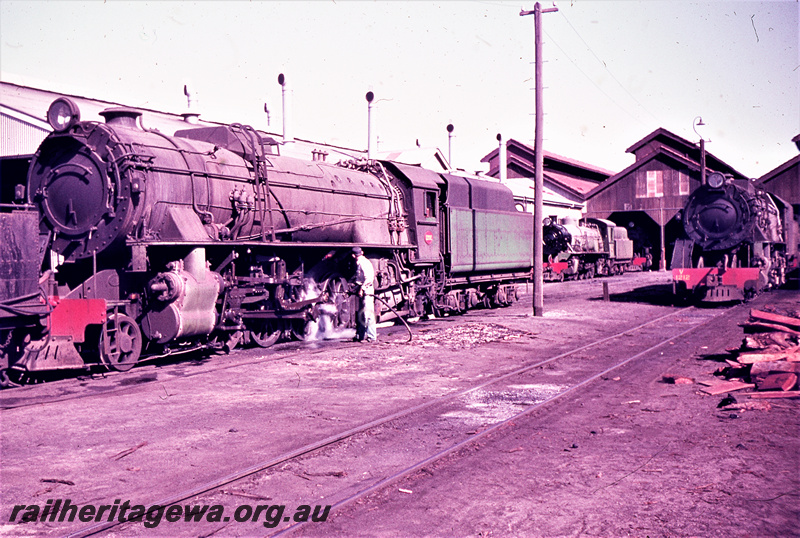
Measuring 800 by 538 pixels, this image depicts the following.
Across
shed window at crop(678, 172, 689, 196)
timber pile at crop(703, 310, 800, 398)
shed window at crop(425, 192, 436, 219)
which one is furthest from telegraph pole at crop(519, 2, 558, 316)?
shed window at crop(678, 172, 689, 196)

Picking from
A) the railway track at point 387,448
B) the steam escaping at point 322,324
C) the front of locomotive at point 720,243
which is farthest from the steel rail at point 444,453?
the front of locomotive at point 720,243

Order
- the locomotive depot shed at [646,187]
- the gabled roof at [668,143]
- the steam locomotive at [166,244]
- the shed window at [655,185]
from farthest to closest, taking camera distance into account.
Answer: the gabled roof at [668,143]
the shed window at [655,185]
the locomotive depot shed at [646,187]
the steam locomotive at [166,244]

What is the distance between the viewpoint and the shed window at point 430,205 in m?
17.1

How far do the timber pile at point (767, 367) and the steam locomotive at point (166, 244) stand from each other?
21.9 feet

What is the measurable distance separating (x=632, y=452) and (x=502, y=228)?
14421 millimetres

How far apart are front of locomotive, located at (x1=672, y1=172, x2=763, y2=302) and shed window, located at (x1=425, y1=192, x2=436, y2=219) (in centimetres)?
784

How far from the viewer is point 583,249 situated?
38.6m

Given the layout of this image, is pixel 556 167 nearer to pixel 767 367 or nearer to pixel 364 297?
pixel 364 297

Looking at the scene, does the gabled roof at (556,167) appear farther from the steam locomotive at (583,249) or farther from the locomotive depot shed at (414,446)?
the locomotive depot shed at (414,446)

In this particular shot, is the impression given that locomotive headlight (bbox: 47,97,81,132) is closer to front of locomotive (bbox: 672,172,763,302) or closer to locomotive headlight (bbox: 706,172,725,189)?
front of locomotive (bbox: 672,172,763,302)

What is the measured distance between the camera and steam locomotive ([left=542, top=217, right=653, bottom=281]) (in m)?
36.0

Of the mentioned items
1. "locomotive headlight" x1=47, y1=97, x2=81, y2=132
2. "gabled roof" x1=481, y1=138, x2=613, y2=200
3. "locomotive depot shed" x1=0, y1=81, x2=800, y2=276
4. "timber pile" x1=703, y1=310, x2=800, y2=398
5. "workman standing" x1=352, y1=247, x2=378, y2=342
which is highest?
"gabled roof" x1=481, y1=138, x2=613, y2=200

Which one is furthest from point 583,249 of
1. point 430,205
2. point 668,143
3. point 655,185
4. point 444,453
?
point 444,453

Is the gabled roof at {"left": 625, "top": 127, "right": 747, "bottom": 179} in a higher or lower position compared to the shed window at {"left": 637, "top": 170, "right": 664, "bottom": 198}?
higher
